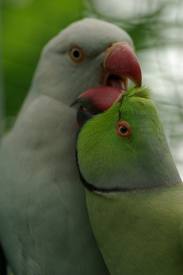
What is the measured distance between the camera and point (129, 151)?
1547 millimetres

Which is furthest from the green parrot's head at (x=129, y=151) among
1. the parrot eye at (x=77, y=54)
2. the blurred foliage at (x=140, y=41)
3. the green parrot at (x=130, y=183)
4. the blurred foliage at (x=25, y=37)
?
the blurred foliage at (x=25, y=37)

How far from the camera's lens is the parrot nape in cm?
166

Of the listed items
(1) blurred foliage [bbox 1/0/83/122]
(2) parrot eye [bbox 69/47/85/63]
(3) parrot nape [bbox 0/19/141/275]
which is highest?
(2) parrot eye [bbox 69/47/85/63]

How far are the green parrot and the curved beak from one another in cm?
7

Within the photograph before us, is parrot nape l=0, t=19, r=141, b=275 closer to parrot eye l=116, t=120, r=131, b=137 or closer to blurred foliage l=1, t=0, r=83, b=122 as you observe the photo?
parrot eye l=116, t=120, r=131, b=137

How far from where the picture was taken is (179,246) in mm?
1491

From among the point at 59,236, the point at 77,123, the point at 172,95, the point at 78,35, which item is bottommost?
the point at 172,95

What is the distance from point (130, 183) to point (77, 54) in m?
0.32

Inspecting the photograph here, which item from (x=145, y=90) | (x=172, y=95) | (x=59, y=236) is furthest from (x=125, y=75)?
(x=172, y=95)

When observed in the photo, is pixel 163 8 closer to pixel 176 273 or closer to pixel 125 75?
pixel 125 75

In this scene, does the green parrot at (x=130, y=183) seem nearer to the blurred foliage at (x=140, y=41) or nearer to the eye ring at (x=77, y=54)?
the eye ring at (x=77, y=54)

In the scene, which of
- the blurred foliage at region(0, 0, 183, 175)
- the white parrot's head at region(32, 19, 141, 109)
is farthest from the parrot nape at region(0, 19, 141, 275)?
Result: the blurred foliage at region(0, 0, 183, 175)

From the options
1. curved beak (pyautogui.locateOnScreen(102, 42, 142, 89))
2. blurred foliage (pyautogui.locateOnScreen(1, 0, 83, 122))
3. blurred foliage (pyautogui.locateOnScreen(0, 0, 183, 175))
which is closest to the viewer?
curved beak (pyautogui.locateOnScreen(102, 42, 142, 89))

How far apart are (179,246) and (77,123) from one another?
1.11ft
